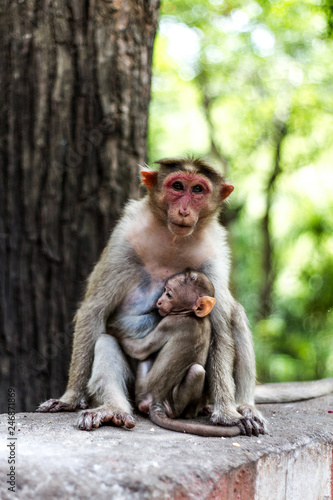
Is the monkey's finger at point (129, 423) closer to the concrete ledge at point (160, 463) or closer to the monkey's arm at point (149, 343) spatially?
the concrete ledge at point (160, 463)

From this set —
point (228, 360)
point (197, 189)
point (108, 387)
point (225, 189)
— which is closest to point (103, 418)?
point (108, 387)

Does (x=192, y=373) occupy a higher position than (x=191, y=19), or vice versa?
(x=191, y=19)

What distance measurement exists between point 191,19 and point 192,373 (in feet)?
35.8

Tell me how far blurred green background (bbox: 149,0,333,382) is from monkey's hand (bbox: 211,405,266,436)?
7.55 metres

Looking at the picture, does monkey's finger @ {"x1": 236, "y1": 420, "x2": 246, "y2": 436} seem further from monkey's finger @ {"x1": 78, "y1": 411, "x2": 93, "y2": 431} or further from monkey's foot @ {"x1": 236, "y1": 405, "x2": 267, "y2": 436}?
monkey's finger @ {"x1": 78, "y1": 411, "x2": 93, "y2": 431}

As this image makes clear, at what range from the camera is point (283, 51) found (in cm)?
1225

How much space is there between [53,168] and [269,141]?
973cm

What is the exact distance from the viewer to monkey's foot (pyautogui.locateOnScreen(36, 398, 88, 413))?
11.9 ft

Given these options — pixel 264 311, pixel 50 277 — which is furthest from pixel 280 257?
pixel 50 277

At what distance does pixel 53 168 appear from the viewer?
184 inches

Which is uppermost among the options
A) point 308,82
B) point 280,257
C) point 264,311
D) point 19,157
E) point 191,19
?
point 191,19

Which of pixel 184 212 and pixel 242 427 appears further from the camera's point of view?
pixel 184 212

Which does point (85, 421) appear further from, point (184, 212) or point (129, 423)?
point (184, 212)

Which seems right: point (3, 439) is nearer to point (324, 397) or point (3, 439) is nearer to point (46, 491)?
point (46, 491)
